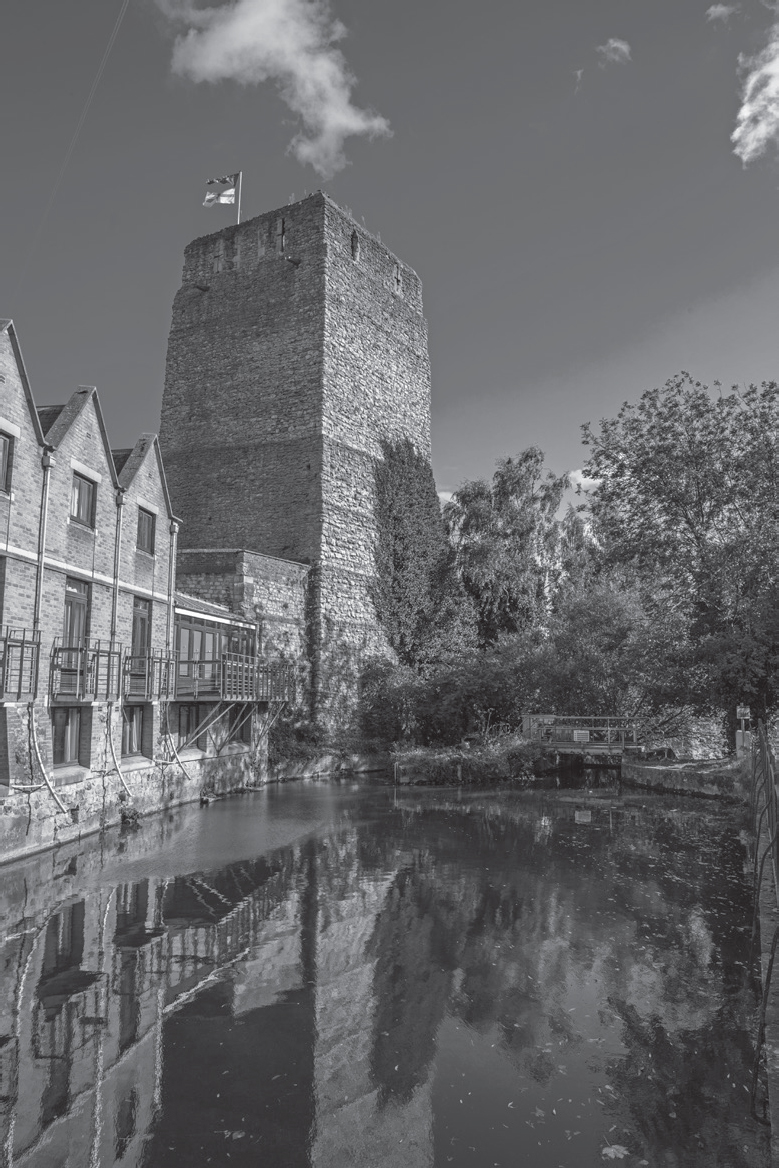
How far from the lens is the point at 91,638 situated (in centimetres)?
1577

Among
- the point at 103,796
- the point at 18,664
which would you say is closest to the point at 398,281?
the point at 18,664

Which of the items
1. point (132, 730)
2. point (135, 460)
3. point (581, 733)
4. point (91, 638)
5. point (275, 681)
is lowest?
point (581, 733)

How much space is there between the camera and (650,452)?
2445 centimetres

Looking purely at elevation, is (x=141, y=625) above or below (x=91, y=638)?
above

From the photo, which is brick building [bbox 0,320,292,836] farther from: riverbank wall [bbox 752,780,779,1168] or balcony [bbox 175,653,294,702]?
riverbank wall [bbox 752,780,779,1168]

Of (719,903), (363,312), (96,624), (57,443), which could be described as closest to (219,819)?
(96,624)

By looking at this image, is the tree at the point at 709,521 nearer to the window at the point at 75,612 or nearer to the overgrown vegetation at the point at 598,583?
the overgrown vegetation at the point at 598,583

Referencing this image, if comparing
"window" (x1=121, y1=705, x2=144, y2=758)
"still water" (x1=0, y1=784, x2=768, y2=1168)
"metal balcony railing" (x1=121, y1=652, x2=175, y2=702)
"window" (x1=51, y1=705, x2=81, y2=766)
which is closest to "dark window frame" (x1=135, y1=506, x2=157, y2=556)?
"metal balcony railing" (x1=121, y1=652, x2=175, y2=702)

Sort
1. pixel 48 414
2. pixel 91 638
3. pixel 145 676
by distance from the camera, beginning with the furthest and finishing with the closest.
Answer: pixel 145 676
pixel 48 414
pixel 91 638

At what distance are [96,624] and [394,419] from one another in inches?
730

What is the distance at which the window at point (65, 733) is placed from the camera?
14.6 meters

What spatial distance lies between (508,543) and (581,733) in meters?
10.7

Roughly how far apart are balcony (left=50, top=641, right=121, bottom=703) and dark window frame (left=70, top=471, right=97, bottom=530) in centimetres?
A: 255

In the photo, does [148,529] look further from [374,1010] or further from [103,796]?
[374,1010]
